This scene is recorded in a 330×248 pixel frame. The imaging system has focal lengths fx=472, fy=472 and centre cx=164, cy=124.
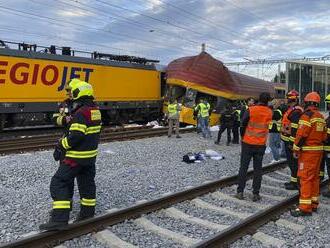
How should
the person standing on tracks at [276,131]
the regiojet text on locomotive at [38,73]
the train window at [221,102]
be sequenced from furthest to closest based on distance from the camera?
the train window at [221,102] < the regiojet text on locomotive at [38,73] < the person standing on tracks at [276,131]

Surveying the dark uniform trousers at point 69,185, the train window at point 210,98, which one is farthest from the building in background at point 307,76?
the dark uniform trousers at point 69,185

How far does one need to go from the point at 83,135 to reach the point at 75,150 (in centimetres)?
26

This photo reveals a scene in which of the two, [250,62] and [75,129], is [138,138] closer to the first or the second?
[75,129]

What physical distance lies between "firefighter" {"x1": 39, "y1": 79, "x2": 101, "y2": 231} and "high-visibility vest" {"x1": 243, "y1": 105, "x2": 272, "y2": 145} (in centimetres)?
293

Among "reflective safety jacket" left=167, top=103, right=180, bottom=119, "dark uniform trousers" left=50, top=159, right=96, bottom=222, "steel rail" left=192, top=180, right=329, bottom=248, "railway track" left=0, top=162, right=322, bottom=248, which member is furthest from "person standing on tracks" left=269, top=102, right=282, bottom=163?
"dark uniform trousers" left=50, top=159, right=96, bottom=222

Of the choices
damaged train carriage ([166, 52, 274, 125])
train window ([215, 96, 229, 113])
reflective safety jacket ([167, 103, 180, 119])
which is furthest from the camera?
train window ([215, 96, 229, 113])

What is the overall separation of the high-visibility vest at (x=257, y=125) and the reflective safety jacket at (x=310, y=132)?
0.81 metres

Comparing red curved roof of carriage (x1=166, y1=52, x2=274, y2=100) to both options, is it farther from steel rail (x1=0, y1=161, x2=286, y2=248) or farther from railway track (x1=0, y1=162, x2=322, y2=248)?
steel rail (x1=0, y1=161, x2=286, y2=248)

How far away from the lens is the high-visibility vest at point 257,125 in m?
7.98

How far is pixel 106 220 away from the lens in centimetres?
627

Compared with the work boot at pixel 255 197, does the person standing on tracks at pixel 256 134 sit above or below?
above

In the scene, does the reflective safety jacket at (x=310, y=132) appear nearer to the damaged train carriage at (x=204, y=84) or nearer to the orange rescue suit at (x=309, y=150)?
the orange rescue suit at (x=309, y=150)

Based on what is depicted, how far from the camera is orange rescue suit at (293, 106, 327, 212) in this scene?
7211 mm

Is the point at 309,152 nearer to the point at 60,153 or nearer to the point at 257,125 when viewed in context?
the point at 257,125
